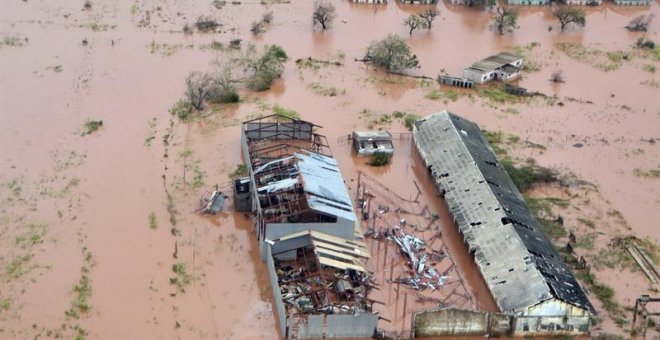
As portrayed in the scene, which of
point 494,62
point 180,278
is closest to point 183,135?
point 180,278

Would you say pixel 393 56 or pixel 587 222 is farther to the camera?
pixel 393 56

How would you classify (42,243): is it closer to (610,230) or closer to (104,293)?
(104,293)

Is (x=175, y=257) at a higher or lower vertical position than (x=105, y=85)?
lower

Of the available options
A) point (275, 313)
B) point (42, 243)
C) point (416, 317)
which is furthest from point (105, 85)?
point (416, 317)

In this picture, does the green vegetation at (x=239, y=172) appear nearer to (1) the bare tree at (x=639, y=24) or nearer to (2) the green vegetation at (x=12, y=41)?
(2) the green vegetation at (x=12, y=41)

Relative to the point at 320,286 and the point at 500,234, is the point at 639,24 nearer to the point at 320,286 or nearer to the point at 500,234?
the point at 500,234

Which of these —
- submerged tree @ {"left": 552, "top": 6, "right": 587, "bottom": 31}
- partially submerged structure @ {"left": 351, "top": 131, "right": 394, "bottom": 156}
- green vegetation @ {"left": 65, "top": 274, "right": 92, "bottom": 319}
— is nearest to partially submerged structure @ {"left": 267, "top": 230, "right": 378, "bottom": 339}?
green vegetation @ {"left": 65, "top": 274, "right": 92, "bottom": 319}
